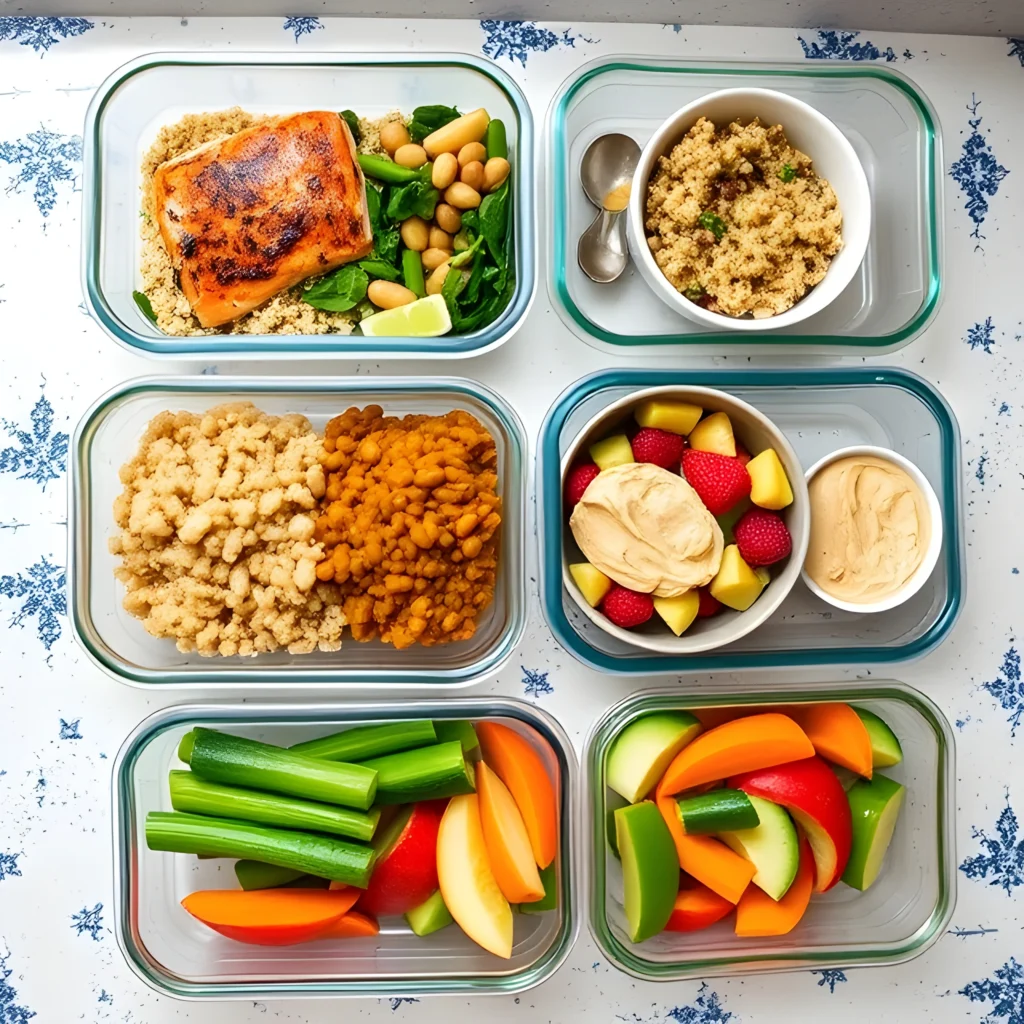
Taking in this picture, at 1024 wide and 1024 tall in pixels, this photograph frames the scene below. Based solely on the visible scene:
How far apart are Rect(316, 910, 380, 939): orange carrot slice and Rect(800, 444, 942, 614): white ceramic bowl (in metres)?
0.77

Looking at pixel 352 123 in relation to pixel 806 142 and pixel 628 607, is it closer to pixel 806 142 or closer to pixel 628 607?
pixel 806 142

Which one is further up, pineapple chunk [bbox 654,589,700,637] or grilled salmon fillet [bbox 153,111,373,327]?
grilled salmon fillet [bbox 153,111,373,327]

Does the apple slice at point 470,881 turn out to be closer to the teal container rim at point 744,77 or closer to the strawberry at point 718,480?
the strawberry at point 718,480

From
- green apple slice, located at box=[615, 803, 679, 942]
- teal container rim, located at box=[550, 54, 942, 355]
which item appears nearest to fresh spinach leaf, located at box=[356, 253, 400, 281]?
teal container rim, located at box=[550, 54, 942, 355]

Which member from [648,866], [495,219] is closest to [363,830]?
[648,866]

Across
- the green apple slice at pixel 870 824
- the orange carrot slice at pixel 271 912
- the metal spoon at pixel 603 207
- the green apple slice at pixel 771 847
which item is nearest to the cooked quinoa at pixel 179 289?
the metal spoon at pixel 603 207

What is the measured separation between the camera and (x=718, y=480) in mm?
1176

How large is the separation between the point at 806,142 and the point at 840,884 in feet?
3.57

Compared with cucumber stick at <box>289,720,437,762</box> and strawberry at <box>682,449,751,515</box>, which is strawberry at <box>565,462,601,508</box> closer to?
strawberry at <box>682,449,751,515</box>

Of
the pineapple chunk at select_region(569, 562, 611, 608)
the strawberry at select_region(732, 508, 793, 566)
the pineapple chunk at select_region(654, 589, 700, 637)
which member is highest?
the strawberry at select_region(732, 508, 793, 566)

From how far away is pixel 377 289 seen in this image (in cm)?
123

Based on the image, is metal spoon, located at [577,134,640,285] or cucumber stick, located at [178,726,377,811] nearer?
cucumber stick, located at [178,726,377,811]

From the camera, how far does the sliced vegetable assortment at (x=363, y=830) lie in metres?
1.14

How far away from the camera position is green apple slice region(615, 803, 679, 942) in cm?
116
